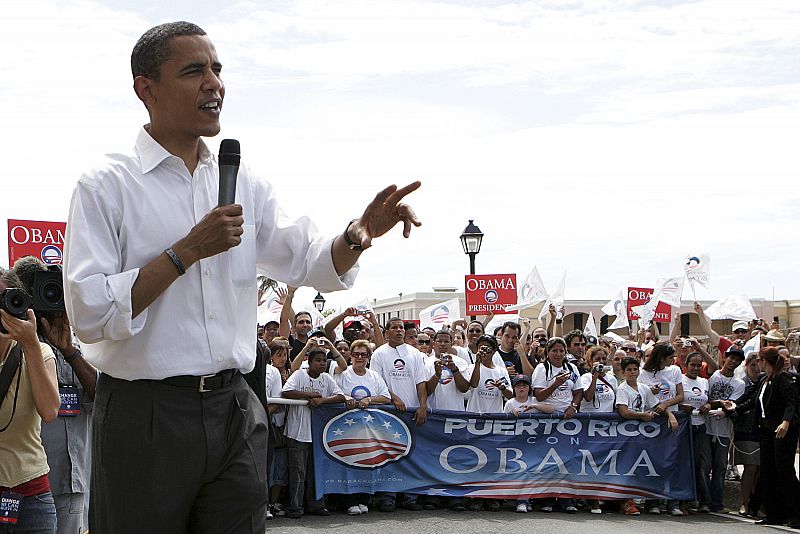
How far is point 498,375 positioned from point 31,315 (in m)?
8.30

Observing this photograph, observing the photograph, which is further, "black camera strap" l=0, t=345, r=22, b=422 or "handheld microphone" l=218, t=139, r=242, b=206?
"black camera strap" l=0, t=345, r=22, b=422

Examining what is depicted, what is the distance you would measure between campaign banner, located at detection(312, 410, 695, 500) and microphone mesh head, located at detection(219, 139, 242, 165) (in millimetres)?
8632

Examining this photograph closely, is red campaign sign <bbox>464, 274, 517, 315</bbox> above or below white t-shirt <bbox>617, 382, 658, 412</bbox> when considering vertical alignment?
above

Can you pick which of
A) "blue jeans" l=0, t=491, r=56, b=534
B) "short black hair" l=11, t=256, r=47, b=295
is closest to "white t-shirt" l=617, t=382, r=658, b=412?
"blue jeans" l=0, t=491, r=56, b=534

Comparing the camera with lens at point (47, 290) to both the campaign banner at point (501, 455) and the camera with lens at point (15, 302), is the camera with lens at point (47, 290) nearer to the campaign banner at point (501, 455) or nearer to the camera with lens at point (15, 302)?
the camera with lens at point (15, 302)

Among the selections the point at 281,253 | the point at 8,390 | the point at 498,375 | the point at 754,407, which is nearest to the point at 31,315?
the point at 8,390

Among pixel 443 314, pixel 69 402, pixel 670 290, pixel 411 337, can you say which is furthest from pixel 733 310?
pixel 69 402

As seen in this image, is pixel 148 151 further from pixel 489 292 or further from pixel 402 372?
pixel 489 292

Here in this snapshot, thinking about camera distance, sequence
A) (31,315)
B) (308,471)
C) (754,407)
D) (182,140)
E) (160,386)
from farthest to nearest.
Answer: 1. (754,407)
2. (308,471)
3. (31,315)
4. (182,140)
5. (160,386)

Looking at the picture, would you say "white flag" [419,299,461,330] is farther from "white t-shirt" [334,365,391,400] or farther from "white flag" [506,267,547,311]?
"white t-shirt" [334,365,391,400]

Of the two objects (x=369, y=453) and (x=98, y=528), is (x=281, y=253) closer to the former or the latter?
(x=98, y=528)

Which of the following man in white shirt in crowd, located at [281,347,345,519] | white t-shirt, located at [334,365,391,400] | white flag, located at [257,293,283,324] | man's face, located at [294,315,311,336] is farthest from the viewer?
white flag, located at [257,293,283,324]

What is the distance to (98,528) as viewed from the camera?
9.55 feet

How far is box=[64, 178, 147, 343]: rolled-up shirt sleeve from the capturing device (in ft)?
8.84
